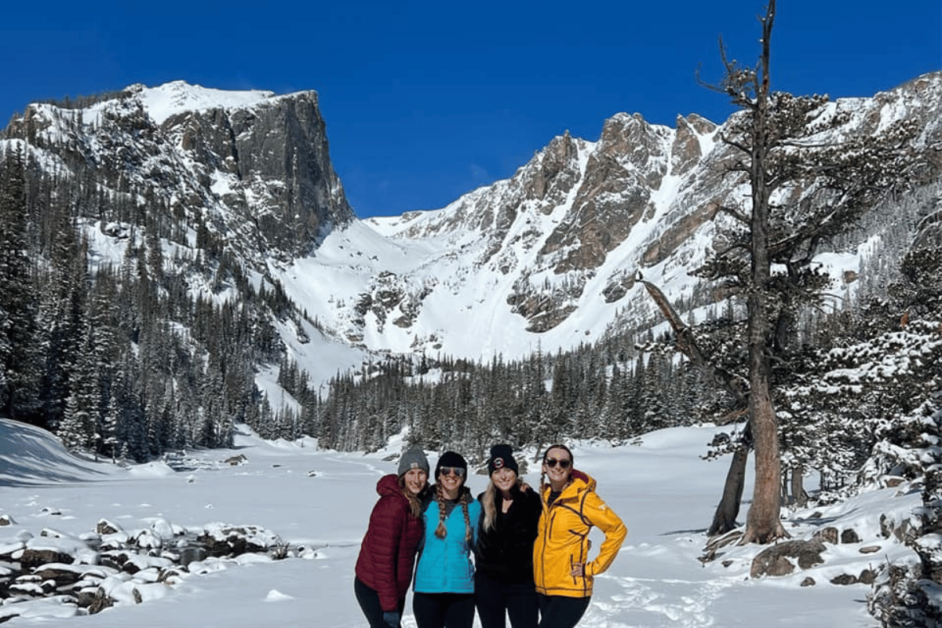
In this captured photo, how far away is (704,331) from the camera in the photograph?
15609 millimetres

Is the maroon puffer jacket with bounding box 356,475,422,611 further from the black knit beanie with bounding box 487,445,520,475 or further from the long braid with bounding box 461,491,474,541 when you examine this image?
the black knit beanie with bounding box 487,445,520,475

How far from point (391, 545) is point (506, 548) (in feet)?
3.02

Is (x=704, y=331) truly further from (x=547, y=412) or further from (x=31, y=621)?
(x=547, y=412)

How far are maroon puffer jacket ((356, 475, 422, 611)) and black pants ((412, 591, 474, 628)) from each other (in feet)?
0.67

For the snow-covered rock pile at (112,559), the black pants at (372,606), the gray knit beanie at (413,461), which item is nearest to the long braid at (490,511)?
the gray knit beanie at (413,461)

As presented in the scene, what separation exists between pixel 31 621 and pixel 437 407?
388ft

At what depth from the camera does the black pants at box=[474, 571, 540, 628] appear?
5.45 metres

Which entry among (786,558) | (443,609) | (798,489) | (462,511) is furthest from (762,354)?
(798,489)

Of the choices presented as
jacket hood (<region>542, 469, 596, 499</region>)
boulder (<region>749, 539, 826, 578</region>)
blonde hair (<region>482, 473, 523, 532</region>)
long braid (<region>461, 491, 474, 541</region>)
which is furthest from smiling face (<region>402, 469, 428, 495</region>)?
boulder (<region>749, 539, 826, 578</region>)

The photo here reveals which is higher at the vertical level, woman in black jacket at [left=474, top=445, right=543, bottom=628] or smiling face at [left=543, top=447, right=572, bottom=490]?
smiling face at [left=543, top=447, right=572, bottom=490]

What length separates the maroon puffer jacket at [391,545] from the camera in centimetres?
516

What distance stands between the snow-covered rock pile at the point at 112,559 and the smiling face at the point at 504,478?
8496 millimetres

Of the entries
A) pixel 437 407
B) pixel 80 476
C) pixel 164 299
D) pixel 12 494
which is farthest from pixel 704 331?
pixel 164 299

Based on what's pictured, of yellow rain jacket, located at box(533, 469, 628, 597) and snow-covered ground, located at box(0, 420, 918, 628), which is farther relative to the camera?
snow-covered ground, located at box(0, 420, 918, 628)
